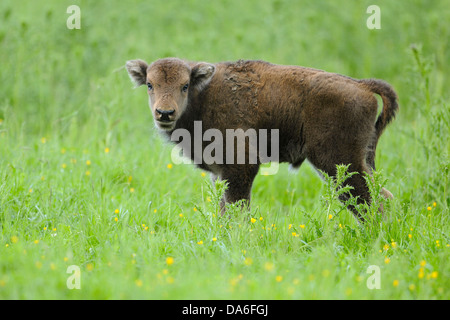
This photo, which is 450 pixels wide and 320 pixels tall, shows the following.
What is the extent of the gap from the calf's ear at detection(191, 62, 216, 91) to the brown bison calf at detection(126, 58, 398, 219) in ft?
0.04

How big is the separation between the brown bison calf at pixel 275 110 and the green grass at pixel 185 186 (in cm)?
54

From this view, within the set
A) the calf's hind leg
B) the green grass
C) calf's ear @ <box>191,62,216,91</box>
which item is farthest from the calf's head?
the calf's hind leg

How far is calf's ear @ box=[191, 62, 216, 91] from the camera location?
634 cm

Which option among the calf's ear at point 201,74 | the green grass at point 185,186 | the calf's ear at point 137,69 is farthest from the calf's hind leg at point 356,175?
the calf's ear at point 137,69

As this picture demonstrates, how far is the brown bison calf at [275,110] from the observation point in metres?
5.93

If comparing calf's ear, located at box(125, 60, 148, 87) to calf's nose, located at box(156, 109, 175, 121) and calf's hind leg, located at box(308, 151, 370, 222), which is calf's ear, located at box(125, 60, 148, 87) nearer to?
calf's nose, located at box(156, 109, 175, 121)

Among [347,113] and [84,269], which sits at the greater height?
[347,113]

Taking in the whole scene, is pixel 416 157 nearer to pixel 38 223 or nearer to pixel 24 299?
pixel 38 223

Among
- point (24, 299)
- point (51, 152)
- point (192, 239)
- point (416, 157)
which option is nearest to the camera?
point (24, 299)

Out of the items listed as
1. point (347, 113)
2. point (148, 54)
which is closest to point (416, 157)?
point (347, 113)

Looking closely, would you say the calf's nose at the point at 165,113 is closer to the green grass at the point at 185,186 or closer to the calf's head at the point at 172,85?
the calf's head at the point at 172,85

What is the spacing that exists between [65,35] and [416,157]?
23.5ft

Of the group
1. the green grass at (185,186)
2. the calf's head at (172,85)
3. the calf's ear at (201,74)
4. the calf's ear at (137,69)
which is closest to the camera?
the green grass at (185,186)

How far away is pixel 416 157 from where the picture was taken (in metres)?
7.32
